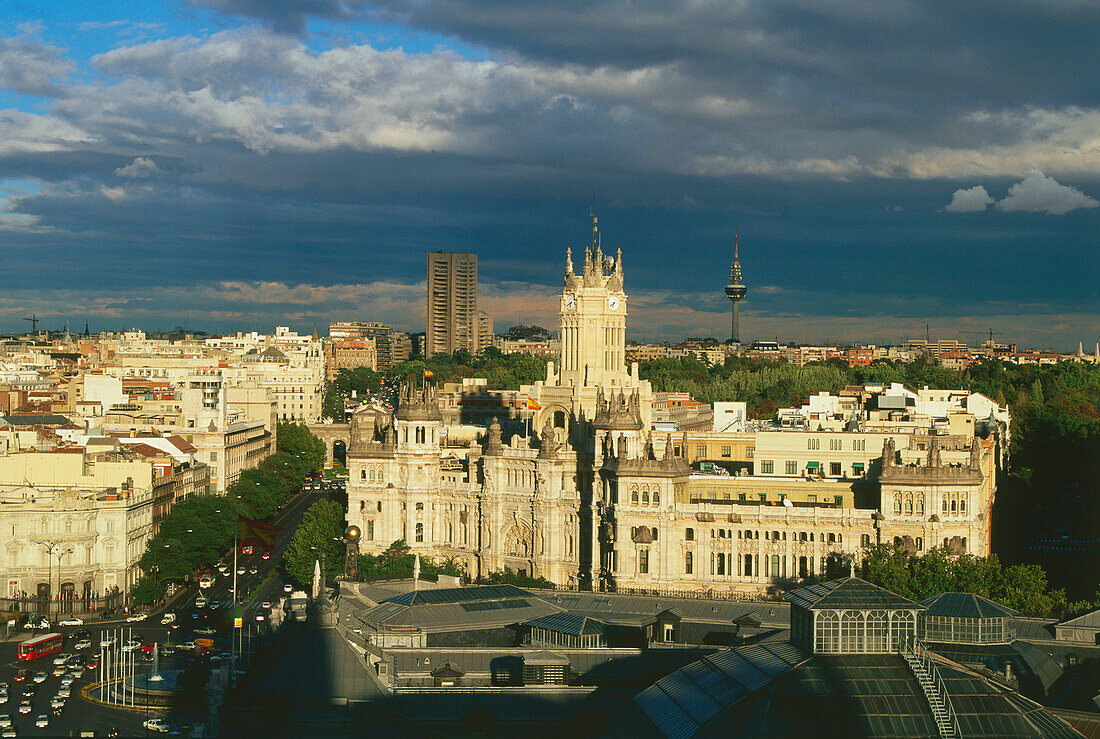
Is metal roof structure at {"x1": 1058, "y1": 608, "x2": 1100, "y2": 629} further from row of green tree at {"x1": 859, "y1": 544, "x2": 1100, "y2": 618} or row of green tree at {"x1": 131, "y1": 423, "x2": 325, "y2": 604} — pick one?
row of green tree at {"x1": 131, "y1": 423, "x2": 325, "y2": 604}

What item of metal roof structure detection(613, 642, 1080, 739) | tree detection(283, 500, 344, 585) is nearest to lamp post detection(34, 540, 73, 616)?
tree detection(283, 500, 344, 585)

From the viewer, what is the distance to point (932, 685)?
53.4 metres

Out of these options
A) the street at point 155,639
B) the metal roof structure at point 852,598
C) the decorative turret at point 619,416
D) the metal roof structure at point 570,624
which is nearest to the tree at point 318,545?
the street at point 155,639

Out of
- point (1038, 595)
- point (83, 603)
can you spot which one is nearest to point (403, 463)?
point (83, 603)

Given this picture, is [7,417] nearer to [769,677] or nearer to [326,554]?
[326,554]

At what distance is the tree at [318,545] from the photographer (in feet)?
398

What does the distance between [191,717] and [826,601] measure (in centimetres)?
4195

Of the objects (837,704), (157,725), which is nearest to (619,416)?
(157,725)

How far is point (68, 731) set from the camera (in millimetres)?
82062

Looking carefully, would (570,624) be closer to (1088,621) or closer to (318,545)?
(1088,621)

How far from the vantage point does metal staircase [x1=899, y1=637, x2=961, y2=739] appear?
5194 centimetres

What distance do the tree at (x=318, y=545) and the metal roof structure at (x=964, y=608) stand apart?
58789 mm

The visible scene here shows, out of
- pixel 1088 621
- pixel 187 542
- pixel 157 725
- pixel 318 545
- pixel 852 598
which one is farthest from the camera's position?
pixel 187 542

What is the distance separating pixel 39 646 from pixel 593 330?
54390 millimetres
